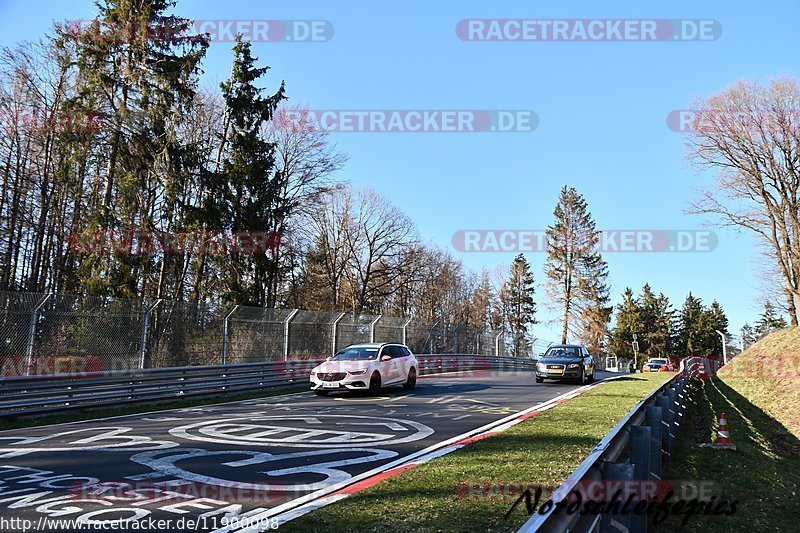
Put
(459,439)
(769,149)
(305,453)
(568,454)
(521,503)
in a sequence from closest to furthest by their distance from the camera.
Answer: (521,503)
(568,454)
(305,453)
(459,439)
(769,149)

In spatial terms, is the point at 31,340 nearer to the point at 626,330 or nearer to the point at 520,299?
the point at 520,299

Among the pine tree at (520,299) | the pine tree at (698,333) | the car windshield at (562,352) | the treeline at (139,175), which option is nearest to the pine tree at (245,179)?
the treeline at (139,175)

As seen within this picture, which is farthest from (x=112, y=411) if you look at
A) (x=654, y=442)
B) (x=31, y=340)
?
(x=654, y=442)

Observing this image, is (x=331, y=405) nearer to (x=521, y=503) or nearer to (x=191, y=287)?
(x=521, y=503)

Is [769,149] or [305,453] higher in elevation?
[769,149]

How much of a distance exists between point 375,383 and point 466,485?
11.3 meters

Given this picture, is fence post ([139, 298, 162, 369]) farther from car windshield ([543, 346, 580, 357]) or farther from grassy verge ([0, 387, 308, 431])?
car windshield ([543, 346, 580, 357])

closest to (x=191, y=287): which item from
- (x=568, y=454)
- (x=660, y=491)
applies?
(x=568, y=454)

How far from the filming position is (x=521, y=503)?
5512mm

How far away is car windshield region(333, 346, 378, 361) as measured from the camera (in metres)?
17.7

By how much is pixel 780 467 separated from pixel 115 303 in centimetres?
1514

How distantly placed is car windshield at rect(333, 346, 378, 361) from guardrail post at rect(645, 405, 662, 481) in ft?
35.9

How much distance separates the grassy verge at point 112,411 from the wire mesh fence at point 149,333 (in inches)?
63.2

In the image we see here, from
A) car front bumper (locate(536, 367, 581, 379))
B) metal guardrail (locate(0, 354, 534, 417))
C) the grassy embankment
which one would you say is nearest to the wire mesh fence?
metal guardrail (locate(0, 354, 534, 417))
